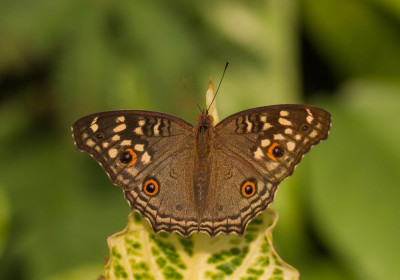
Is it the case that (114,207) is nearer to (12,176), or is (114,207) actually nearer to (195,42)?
(12,176)

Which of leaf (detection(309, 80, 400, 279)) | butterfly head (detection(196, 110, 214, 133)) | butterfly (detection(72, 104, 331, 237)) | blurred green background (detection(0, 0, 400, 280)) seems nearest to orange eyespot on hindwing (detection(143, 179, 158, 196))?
butterfly (detection(72, 104, 331, 237))

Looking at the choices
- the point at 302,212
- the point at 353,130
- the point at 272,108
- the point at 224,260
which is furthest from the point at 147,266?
the point at 353,130

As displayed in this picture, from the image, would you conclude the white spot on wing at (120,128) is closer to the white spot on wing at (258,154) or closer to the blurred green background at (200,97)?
the white spot on wing at (258,154)

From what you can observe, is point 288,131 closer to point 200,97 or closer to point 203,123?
point 203,123

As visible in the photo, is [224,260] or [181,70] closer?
[224,260]

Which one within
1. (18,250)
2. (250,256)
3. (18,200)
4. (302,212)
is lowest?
(250,256)

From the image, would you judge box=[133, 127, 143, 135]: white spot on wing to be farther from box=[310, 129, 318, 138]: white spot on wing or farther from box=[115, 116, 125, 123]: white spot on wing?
box=[310, 129, 318, 138]: white spot on wing

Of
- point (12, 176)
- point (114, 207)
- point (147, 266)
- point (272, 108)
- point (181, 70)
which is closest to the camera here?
point (147, 266)
